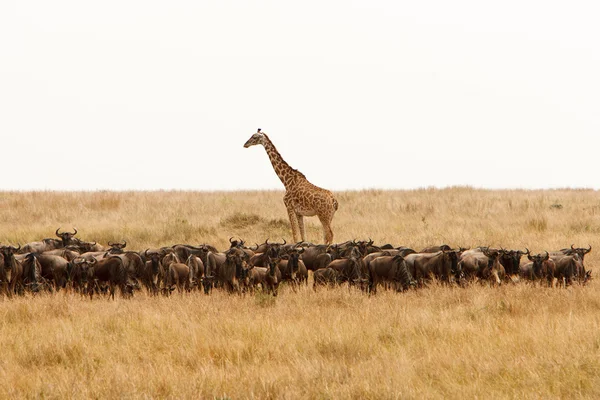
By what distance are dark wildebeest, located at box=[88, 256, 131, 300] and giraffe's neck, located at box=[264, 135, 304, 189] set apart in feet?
33.6

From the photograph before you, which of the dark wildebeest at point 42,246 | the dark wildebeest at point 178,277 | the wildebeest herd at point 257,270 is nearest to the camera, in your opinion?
the wildebeest herd at point 257,270

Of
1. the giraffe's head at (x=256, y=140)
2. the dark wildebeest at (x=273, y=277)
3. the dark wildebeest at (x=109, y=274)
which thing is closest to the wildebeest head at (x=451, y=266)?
the dark wildebeest at (x=273, y=277)

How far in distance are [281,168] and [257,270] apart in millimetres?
10112

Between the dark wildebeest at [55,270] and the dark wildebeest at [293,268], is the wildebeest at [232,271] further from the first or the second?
the dark wildebeest at [55,270]

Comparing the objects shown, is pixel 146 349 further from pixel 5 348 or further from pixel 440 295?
pixel 440 295

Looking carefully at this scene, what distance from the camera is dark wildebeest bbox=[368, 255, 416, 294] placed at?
1458cm

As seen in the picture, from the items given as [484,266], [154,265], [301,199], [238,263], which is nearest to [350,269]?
[238,263]

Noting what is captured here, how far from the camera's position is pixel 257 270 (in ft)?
49.3

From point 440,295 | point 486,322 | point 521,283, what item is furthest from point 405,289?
point 486,322

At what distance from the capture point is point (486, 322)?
37.7 ft

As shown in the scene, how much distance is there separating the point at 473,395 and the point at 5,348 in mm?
6154

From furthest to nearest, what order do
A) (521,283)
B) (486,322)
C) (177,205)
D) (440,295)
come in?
1. (177,205)
2. (521,283)
3. (440,295)
4. (486,322)

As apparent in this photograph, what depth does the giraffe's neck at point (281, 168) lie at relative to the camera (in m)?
24.6

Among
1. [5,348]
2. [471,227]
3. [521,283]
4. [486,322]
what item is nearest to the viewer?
[5,348]
